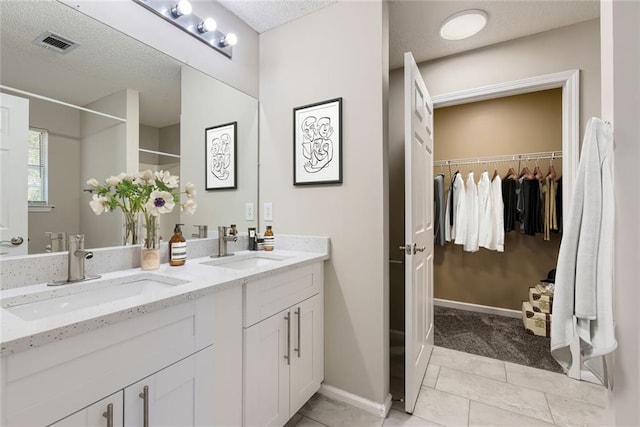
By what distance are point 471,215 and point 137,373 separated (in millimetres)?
3218

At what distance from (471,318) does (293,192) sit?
2.51m

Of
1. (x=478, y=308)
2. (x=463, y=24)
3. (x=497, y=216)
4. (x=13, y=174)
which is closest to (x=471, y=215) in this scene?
(x=497, y=216)

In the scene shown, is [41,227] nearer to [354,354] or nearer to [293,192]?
[293,192]

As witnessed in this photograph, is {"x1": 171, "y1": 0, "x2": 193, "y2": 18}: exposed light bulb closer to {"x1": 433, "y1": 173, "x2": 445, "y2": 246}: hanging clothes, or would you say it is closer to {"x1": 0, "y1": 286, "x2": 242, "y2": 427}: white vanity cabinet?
{"x1": 0, "y1": 286, "x2": 242, "y2": 427}: white vanity cabinet

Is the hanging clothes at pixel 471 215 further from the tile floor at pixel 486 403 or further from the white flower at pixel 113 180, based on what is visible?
the white flower at pixel 113 180

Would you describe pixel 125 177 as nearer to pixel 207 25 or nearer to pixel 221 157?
pixel 221 157

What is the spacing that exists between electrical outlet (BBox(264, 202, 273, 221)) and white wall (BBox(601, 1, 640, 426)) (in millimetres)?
1720

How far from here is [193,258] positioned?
5.36 ft

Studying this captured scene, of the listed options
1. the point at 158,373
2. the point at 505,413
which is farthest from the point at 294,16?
the point at 505,413

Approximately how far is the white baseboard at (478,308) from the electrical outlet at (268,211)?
255 cm

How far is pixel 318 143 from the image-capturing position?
1808 millimetres

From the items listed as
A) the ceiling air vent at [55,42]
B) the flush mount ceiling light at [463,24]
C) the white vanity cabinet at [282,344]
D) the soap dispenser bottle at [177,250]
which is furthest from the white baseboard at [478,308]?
the ceiling air vent at [55,42]

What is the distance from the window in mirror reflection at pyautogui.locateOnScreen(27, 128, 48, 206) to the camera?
3.44 feet

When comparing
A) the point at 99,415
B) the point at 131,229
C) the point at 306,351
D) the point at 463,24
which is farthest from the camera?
the point at 463,24
